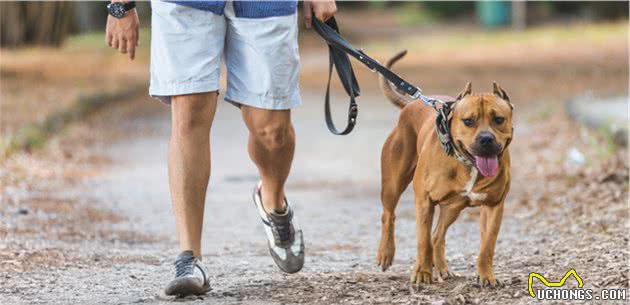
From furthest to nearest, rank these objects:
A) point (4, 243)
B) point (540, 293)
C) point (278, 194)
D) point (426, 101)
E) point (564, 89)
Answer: point (564, 89) < point (4, 243) < point (278, 194) < point (426, 101) < point (540, 293)

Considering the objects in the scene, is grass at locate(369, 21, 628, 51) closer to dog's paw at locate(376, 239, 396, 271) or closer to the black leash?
the black leash

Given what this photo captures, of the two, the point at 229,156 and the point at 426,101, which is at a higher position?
the point at 426,101

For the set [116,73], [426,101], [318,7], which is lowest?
→ [116,73]

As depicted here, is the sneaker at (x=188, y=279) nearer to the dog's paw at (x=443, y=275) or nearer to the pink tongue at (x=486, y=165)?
the dog's paw at (x=443, y=275)

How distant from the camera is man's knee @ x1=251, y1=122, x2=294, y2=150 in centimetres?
554

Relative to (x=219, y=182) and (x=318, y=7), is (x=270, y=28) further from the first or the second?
(x=219, y=182)

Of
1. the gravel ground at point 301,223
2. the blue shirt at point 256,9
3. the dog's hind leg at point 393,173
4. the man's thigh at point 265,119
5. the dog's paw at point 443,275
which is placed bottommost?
the gravel ground at point 301,223

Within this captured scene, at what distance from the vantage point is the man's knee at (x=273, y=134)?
554cm


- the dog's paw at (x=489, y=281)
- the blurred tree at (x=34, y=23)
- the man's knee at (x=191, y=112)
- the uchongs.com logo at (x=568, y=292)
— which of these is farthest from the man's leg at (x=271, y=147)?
the blurred tree at (x=34, y=23)

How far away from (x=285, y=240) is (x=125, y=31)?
1.20 meters

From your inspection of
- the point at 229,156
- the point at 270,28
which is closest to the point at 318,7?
the point at 270,28

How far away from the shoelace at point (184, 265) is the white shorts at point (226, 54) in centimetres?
68

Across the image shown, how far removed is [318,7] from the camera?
5609 millimetres

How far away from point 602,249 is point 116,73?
44.1 ft
